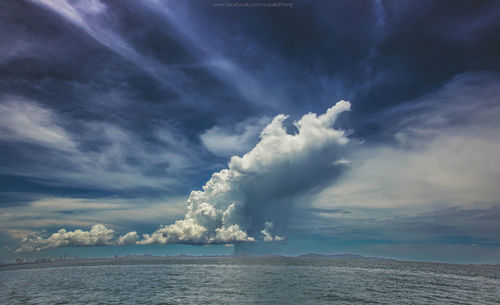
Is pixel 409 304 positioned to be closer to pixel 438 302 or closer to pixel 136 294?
pixel 438 302

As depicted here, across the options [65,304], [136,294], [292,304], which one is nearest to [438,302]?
[292,304]

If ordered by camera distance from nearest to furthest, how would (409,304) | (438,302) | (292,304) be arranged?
(292,304) → (409,304) → (438,302)

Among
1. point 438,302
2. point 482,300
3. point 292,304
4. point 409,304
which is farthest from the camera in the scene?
point 482,300

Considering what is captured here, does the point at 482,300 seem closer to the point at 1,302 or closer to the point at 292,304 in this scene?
the point at 292,304

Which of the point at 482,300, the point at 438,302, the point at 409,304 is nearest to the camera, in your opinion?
the point at 409,304

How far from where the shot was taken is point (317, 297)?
202ft

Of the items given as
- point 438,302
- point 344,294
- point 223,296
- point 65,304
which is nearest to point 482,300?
point 438,302

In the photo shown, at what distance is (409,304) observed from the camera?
57.0 m

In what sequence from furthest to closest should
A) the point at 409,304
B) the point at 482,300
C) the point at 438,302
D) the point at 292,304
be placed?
the point at 482,300 < the point at 438,302 < the point at 409,304 < the point at 292,304

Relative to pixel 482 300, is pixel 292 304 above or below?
above

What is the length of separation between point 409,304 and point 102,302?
71.8 meters

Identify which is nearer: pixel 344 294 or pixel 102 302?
pixel 102 302

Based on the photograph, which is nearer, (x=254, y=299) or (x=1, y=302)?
(x=254, y=299)

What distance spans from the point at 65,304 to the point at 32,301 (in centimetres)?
1369
